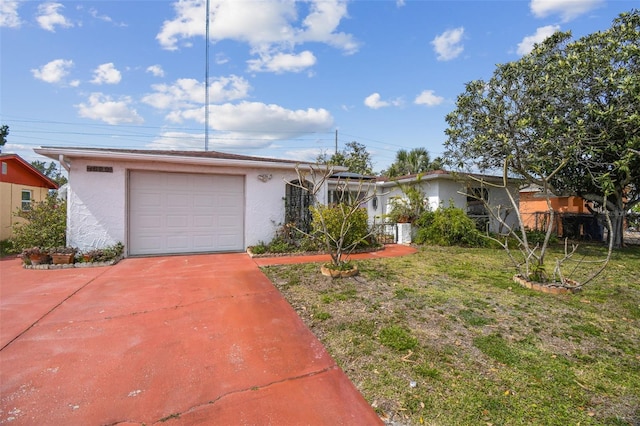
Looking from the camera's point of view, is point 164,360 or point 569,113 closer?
point 164,360

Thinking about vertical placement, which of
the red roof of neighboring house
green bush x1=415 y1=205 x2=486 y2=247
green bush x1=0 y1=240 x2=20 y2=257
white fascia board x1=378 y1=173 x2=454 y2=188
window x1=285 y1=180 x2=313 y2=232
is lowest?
green bush x1=0 y1=240 x2=20 y2=257

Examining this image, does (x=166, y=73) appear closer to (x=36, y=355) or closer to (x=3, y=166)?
(x=3, y=166)

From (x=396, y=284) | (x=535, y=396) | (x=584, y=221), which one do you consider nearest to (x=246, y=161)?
(x=396, y=284)

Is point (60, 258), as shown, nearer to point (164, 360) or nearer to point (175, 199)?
point (175, 199)

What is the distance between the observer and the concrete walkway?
226cm

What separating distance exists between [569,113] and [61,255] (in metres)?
14.0

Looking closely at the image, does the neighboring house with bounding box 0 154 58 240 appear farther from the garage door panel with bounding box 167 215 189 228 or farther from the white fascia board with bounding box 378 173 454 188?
the white fascia board with bounding box 378 173 454 188

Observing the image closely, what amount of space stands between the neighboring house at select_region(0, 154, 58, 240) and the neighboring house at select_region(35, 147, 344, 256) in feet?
14.6

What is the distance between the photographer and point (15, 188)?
38.8 feet

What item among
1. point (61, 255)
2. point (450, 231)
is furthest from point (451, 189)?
point (61, 255)

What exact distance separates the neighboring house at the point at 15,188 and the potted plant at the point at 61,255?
4624 millimetres

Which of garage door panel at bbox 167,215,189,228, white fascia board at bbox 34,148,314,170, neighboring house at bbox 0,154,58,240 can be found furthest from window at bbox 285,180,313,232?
neighboring house at bbox 0,154,58,240

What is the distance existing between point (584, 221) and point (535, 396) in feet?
49.2

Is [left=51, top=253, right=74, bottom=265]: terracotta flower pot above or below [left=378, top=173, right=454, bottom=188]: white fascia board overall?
below
